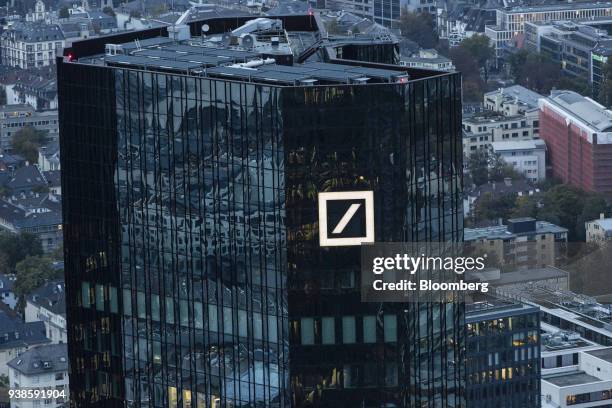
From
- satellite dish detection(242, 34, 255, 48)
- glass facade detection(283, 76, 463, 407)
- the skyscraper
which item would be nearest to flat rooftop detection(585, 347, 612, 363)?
satellite dish detection(242, 34, 255, 48)

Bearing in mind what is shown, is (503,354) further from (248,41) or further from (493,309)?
(248,41)

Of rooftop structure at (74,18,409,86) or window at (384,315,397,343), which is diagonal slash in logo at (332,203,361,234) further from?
rooftop structure at (74,18,409,86)

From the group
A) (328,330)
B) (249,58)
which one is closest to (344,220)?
(328,330)

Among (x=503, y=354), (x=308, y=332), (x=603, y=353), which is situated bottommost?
(x=603, y=353)

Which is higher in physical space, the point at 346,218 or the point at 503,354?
the point at 346,218

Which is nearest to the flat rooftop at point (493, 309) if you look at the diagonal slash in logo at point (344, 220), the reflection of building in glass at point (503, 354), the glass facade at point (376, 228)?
→ the reflection of building in glass at point (503, 354)

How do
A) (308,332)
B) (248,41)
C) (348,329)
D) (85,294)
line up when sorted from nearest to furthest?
(348,329) → (308,332) → (85,294) → (248,41)
